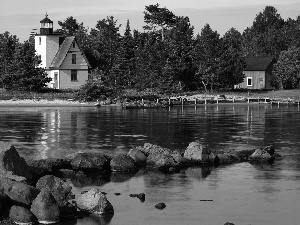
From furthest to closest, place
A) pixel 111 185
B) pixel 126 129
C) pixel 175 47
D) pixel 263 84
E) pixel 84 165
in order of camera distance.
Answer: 1. pixel 263 84
2. pixel 175 47
3. pixel 126 129
4. pixel 84 165
5. pixel 111 185

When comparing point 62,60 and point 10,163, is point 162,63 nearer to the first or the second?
point 62,60

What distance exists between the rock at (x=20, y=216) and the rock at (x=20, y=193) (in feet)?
1.94

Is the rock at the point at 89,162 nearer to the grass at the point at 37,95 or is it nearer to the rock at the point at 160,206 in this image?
the rock at the point at 160,206

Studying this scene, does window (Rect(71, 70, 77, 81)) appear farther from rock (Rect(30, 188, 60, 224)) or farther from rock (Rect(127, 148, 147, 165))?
rock (Rect(30, 188, 60, 224))

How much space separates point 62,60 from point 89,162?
3370 inches

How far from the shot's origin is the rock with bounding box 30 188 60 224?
2802cm

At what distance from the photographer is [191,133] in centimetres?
6681

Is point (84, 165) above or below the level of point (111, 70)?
below

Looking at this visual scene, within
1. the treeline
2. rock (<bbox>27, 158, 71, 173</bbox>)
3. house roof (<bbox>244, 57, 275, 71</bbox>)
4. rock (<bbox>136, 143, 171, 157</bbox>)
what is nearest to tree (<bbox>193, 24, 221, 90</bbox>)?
the treeline

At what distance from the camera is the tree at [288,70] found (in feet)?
472

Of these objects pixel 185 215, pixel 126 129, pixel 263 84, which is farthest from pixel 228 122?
pixel 263 84

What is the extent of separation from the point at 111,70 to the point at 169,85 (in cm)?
1123

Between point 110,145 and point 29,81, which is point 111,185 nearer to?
point 110,145

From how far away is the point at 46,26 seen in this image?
423 feet
